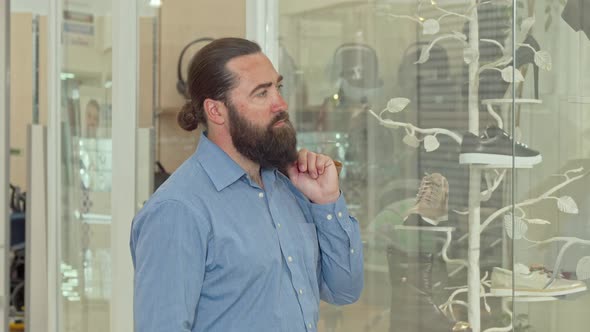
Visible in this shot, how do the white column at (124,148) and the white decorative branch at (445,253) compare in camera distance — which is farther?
the white column at (124,148)

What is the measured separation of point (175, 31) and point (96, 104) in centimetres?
78

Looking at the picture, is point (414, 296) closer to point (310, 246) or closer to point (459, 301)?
point (459, 301)

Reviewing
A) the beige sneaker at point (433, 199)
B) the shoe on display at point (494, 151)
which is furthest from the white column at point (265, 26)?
the shoe on display at point (494, 151)

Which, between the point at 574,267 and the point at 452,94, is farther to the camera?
the point at 452,94

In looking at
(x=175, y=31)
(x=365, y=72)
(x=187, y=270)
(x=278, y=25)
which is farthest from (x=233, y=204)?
(x=175, y=31)

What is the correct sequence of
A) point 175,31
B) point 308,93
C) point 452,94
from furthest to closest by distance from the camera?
point 175,31 → point 308,93 → point 452,94

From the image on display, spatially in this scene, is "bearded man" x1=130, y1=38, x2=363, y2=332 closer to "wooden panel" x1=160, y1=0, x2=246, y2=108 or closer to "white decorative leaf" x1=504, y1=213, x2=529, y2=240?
"white decorative leaf" x1=504, y1=213, x2=529, y2=240

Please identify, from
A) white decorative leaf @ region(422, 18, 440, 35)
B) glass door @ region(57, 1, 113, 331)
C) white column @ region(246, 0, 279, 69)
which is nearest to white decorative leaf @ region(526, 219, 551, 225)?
white decorative leaf @ region(422, 18, 440, 35)

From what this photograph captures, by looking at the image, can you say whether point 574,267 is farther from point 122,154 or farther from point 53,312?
point 53,312

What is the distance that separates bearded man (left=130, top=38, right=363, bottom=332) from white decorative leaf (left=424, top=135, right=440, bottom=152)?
0.43 metres

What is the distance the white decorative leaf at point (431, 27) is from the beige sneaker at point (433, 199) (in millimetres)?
370

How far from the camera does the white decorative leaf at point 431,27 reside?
2.52 metres

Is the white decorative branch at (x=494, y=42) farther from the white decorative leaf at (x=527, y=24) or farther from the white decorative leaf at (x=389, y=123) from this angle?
the white decorative leaf at (x=389, y=123)

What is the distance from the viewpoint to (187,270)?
1.82m
